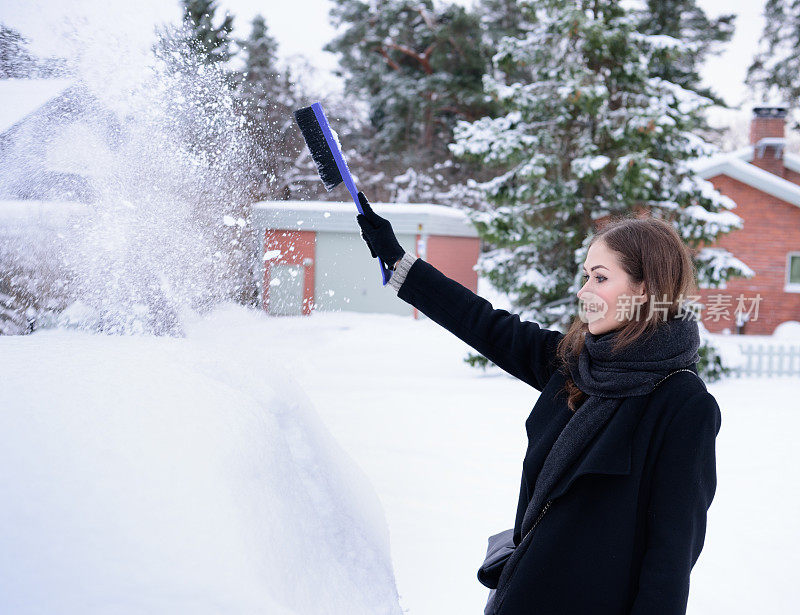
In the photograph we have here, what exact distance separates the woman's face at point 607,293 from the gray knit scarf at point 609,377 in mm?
34

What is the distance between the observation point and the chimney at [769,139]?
1616 centimetres

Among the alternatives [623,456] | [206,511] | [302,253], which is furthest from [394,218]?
[206,511]

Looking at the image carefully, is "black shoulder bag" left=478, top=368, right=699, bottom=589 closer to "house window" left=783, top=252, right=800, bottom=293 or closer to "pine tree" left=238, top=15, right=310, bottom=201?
"pine tree" left=238, top=15, right=310, bottom=201

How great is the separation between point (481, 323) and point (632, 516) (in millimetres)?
693

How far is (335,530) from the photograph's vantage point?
188cm

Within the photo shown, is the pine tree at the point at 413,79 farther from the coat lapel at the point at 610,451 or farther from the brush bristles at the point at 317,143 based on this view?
the coat lapel at the point at 610,451

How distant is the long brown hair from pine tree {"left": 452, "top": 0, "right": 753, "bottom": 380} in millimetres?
6893

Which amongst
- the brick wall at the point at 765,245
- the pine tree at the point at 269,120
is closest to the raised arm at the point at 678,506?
the pine tree at the point at 269,120

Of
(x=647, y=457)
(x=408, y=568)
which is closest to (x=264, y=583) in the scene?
(x=647, y=457)

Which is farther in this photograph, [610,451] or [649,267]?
[649,267]

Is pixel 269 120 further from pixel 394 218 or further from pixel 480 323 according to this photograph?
pixel 480 323

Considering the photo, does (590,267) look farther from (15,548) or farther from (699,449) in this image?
(15,548)

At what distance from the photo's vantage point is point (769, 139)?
16.2 m

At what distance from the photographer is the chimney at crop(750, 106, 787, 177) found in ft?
53.0
